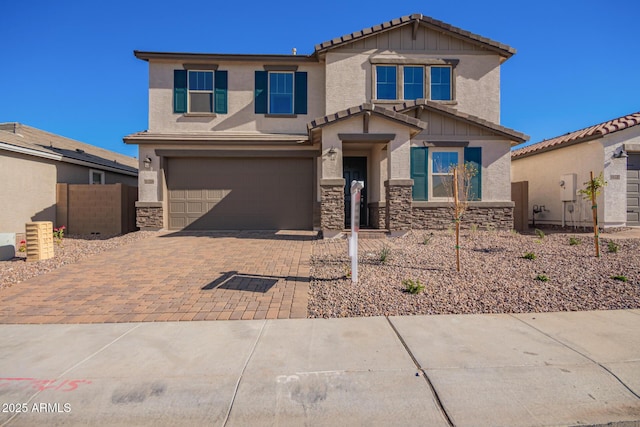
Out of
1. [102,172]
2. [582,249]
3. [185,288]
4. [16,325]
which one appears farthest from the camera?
[102,172]

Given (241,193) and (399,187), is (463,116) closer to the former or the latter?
(399,187)

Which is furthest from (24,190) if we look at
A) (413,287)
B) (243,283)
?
(413,287)

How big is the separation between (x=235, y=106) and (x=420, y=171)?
7.52 metres

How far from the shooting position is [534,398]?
9.44 feet

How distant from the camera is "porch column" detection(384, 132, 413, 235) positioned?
10633 millimetres

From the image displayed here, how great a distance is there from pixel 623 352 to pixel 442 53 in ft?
42.4

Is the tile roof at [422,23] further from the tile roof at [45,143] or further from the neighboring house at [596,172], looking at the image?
the tile roof at [45,143]

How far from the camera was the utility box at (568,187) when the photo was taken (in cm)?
1341

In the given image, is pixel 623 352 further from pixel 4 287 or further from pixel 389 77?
pixel 389 77

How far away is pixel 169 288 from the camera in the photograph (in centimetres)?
604

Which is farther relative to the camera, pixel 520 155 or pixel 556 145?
pixel 520 155

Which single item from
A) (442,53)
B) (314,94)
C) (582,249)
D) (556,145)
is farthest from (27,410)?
(556,145)

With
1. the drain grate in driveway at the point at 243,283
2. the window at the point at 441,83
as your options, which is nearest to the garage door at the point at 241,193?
the window at the point at 441,83

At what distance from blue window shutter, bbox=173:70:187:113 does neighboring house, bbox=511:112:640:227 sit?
48.6 ft
